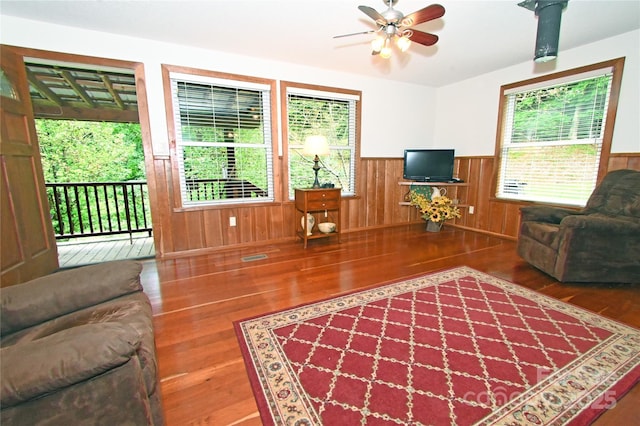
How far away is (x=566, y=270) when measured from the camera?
253cm

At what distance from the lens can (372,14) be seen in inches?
77.1

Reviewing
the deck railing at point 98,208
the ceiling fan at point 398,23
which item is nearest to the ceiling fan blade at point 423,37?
the ceiling fan at point 398,23

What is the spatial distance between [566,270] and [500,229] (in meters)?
1.80

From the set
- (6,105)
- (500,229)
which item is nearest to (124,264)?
(6,105)

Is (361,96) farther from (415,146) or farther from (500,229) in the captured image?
(500,229)

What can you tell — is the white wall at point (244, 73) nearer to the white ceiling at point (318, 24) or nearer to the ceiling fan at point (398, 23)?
the white ceiling at point (318, 24)

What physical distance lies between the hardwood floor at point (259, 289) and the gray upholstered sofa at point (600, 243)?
127mm

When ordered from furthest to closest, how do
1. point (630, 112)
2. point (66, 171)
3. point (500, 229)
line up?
1. point (66, 171)
2. point (500, 229)
3. point (630, 112)

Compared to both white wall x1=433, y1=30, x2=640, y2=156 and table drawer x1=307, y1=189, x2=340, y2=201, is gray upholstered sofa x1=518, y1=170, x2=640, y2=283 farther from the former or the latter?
table drawer x1=307, y1=189, x2=340, y2=201

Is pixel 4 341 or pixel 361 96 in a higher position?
pixel 361 96

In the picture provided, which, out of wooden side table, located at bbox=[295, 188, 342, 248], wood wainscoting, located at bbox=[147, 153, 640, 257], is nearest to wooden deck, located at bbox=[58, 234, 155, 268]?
wood wainscoting, located at bbox=[147, 153, 640, 257]

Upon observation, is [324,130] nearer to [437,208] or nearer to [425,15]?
[437,208]

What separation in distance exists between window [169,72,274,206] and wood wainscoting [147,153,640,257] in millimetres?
190

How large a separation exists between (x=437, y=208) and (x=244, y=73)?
350cm
